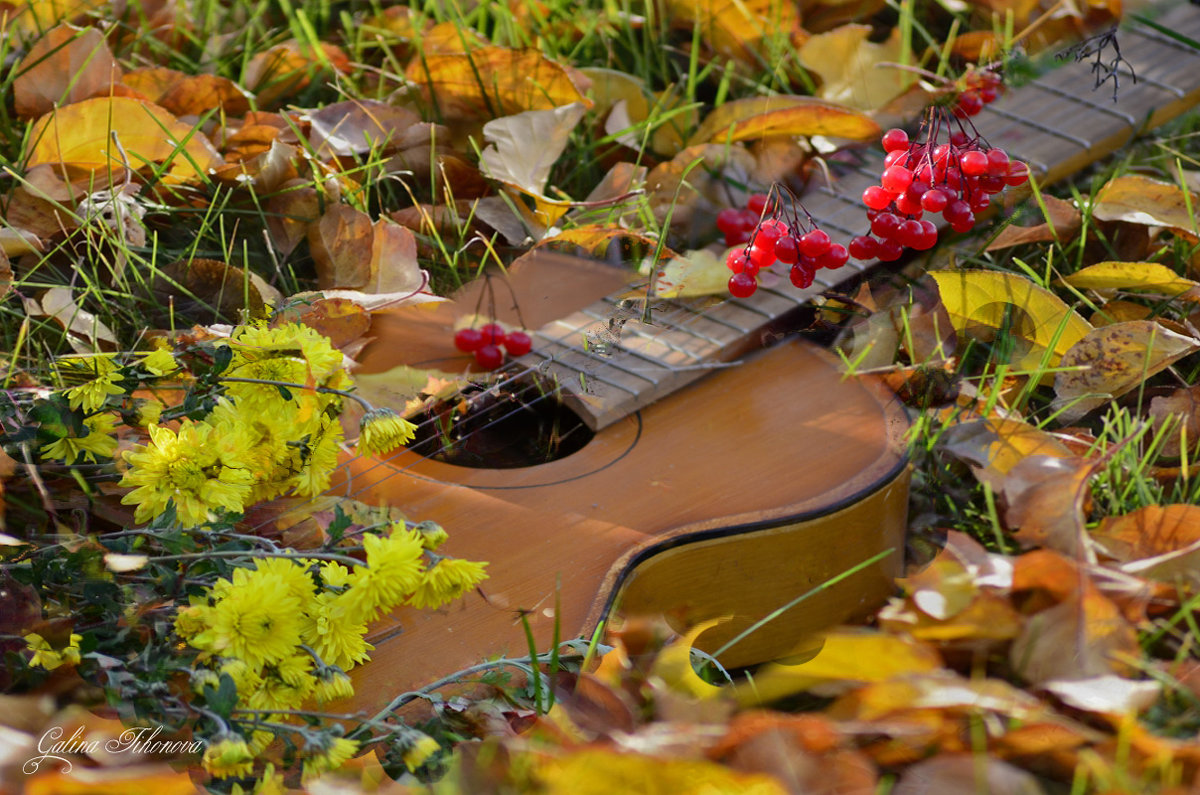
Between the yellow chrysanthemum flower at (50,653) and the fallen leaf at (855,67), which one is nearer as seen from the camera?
the yellow chrysanthemum flower at (50,653)

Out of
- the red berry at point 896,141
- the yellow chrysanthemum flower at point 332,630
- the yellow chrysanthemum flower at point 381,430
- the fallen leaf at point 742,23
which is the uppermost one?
the fallen leaf at point 742,23

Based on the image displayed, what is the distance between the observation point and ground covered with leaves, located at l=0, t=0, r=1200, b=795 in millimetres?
542

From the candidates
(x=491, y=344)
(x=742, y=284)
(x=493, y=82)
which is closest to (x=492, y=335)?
(x=491, y=344)

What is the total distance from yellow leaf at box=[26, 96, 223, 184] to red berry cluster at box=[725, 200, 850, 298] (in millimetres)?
501

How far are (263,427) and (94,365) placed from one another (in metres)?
0.12

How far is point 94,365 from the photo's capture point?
2.39 feet

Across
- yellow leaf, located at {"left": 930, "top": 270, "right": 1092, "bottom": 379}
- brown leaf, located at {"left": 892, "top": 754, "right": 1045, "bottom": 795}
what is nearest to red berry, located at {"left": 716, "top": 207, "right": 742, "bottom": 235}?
yellow leaf, located at {"left": 930, "top": 270, "right": 1092, "bottom": 379}

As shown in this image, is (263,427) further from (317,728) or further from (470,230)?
(470,230)

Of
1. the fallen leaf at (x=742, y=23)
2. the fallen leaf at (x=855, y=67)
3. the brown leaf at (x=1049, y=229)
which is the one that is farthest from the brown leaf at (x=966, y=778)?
the fallen leaf at (x=742, y=23)

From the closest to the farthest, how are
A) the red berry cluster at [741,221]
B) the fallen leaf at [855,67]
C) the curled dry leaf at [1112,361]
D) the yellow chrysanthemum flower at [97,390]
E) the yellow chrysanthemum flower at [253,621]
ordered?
the yellow chrysanthemum flower at [253,621] → the yellow chrysanthemum flower at [97,390] → the curled dry leaf at [1112,361] → the red berry cluster at [741,221] → the fallen leaf at [855,67]

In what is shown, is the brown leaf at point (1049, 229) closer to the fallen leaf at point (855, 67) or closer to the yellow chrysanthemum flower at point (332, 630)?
the fallen leaf at point (855, 67)

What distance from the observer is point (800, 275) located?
97cm

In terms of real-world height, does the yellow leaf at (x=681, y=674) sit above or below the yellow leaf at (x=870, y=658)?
below

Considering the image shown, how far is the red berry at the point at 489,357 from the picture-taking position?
97cm
